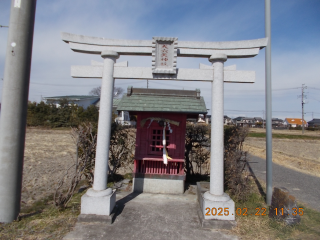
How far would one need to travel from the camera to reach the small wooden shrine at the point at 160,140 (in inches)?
250

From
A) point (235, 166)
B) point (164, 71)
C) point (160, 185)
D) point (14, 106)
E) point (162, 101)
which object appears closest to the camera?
point (14, 106)

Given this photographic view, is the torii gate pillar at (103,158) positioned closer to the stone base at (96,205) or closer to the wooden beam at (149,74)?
the stone base at (96,205)

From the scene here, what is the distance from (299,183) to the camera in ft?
27.7

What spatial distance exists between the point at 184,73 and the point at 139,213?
3582 mm

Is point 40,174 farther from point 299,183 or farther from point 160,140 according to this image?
point 299,183

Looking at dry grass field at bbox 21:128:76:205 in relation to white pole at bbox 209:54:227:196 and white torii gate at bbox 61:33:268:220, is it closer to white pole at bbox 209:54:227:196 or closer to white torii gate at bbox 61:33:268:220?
white torii gate at bbox 61:33:268:220

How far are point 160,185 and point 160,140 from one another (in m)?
1.42

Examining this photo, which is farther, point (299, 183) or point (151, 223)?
point (299, 183)

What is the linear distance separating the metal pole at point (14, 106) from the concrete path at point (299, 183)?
6655 millimetres

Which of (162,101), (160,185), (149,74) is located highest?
(149,74)

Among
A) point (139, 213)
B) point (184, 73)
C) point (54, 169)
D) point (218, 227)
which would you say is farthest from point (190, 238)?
point (54, 169)

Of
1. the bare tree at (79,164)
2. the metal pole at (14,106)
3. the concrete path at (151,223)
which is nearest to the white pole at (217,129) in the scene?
the concrete path at (151,223)

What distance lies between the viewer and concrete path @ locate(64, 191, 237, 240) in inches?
157

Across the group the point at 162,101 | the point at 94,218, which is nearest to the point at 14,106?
the point at 94,218
